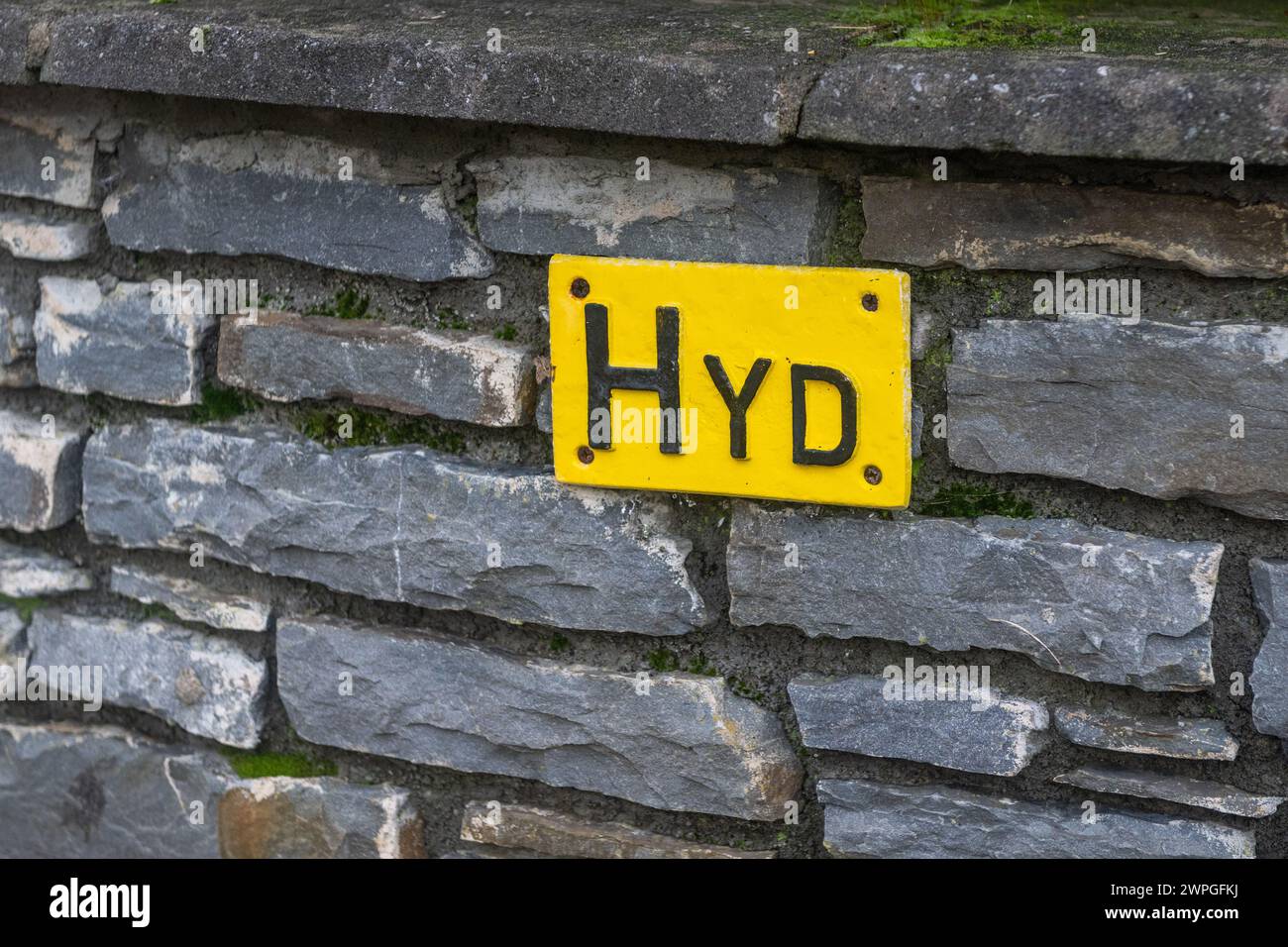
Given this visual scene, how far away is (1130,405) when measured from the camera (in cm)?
154

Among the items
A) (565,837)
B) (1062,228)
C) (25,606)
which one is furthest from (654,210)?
(25,606)

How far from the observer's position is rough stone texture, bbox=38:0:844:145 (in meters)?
1.56

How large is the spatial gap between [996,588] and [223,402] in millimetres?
1084

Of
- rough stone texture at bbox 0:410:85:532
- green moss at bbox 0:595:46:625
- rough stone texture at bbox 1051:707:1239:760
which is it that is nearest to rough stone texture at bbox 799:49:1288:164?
rough stone texture at bbox 1051:707:1239:760

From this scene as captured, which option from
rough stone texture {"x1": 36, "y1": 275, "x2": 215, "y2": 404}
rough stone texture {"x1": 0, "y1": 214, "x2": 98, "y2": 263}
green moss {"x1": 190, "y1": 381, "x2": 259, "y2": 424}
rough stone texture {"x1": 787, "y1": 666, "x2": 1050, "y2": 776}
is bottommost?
rough stone texture {"x1": 787, "y1": 666, "x2": 1050, "y2": 776}

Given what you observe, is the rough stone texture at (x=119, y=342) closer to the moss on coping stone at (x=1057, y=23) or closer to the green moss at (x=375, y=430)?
the green moss at (x=375, y=430)

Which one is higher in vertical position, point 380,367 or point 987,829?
point 380,367

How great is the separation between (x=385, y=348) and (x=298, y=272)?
0.19m

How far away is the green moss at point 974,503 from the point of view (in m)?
1.65

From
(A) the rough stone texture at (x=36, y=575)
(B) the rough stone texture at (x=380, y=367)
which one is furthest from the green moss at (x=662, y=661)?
(A) the rough stone texture at (x=36, y=575)

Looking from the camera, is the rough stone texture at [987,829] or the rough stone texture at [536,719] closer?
the rough stone texture at [987,829]

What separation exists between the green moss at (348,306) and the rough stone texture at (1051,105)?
26.5 inches

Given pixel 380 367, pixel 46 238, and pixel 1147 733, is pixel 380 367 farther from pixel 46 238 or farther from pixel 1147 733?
pixel 1147 733

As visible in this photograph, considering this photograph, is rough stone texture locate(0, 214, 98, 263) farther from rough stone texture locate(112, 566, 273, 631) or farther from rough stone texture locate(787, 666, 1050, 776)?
rough stone texture locate(787, 666, 1050, 776)
